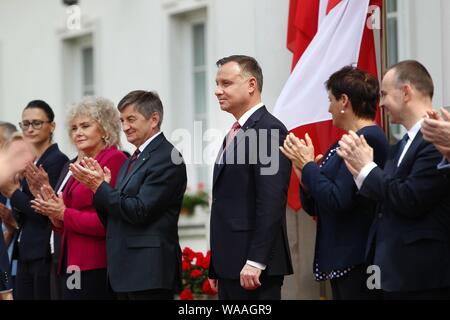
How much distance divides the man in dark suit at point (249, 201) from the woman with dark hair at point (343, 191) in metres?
0.17

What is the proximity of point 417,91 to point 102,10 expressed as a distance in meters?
8.19

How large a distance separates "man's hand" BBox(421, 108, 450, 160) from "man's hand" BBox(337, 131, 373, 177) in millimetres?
375

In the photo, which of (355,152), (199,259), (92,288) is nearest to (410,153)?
(355,152)

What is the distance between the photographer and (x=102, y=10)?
41.5ft

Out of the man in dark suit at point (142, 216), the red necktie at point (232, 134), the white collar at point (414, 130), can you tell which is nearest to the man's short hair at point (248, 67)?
the red necktie at point (232, 134)

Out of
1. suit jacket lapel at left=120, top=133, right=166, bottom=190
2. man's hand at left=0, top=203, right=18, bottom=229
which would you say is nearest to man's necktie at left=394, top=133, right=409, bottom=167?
suit jacket lapel at left=120, top=133, right=166, bottom=190

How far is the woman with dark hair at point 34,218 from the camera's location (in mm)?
6863

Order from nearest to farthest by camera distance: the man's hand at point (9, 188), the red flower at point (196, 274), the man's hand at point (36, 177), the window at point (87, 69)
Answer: the man's hand at point (36, 177), the man's hand at point (9, 188), the red flower at point (196, 274), the window at point (87, 69)

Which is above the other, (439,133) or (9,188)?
(439,133)

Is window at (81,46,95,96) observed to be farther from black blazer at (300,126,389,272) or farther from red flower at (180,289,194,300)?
black blazer at (300,126,389,272)

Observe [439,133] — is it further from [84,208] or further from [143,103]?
[84,208]

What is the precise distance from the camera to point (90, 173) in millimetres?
5828

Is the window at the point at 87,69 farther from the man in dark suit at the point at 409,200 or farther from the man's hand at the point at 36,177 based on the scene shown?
the man in dark suit at the point at 409,200

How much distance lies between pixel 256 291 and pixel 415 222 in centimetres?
101
